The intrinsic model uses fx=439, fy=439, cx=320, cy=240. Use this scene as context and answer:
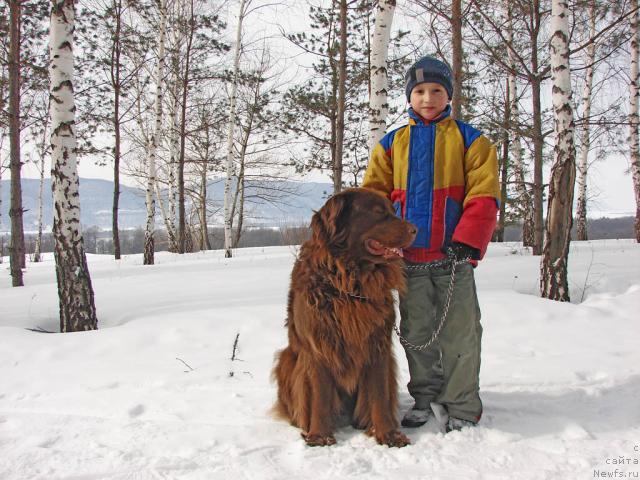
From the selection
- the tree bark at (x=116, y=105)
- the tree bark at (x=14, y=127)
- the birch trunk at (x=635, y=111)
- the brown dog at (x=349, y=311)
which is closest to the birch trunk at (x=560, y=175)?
the brown dog at (x=349, y=311)

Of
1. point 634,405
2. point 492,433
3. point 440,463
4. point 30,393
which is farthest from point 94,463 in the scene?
point 634,405

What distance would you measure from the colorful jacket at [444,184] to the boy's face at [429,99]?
0.12 feet

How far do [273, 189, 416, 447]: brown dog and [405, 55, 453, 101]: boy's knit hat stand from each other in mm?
Result: 696

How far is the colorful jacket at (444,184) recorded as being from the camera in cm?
230

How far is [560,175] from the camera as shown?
16.8ft

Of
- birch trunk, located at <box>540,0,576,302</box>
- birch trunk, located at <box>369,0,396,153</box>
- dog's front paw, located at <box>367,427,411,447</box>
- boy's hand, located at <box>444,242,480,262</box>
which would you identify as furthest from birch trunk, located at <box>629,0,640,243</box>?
dog's front paw, located at <box>367,427,411,447</box>

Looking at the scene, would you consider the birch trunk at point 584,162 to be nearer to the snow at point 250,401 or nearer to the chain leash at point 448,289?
the snow at point 250,401

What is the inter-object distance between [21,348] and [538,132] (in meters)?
9.53

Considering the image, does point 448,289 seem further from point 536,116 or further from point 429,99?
point 536,116

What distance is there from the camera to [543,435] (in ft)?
7.40

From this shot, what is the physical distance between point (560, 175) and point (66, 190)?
217 inches

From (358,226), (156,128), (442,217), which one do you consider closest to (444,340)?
(442,217)

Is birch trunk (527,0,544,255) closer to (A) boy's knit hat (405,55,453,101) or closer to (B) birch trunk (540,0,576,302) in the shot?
(B) birch trunk (540,0,576,302)

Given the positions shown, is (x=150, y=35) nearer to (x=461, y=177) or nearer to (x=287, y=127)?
(x=287, y=127)
